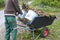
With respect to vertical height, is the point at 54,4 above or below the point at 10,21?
below

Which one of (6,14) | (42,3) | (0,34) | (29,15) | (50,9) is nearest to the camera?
(6,14)

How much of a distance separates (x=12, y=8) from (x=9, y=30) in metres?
0.85

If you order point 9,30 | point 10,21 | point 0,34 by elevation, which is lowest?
point 0,34

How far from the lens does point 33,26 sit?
725cm

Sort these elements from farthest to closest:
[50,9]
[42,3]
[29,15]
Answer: [42,3] → [50,9] → [29,15]

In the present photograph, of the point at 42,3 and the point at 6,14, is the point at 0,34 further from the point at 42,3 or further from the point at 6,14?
the point at 42,3

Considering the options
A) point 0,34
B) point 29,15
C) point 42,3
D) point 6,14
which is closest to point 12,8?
point 6,14

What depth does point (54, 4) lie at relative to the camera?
14305mm

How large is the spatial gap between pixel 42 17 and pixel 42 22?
0.75ft

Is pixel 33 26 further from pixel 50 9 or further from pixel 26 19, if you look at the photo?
pixel 50 9

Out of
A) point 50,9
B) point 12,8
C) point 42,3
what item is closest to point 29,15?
point 12,8

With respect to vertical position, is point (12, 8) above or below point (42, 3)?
above

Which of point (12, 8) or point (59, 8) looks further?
point (59, 8)

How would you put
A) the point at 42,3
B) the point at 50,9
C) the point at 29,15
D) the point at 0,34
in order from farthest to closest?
the point at 42,3
the point at 50,9
the point at 0,34
the point at 29,15
